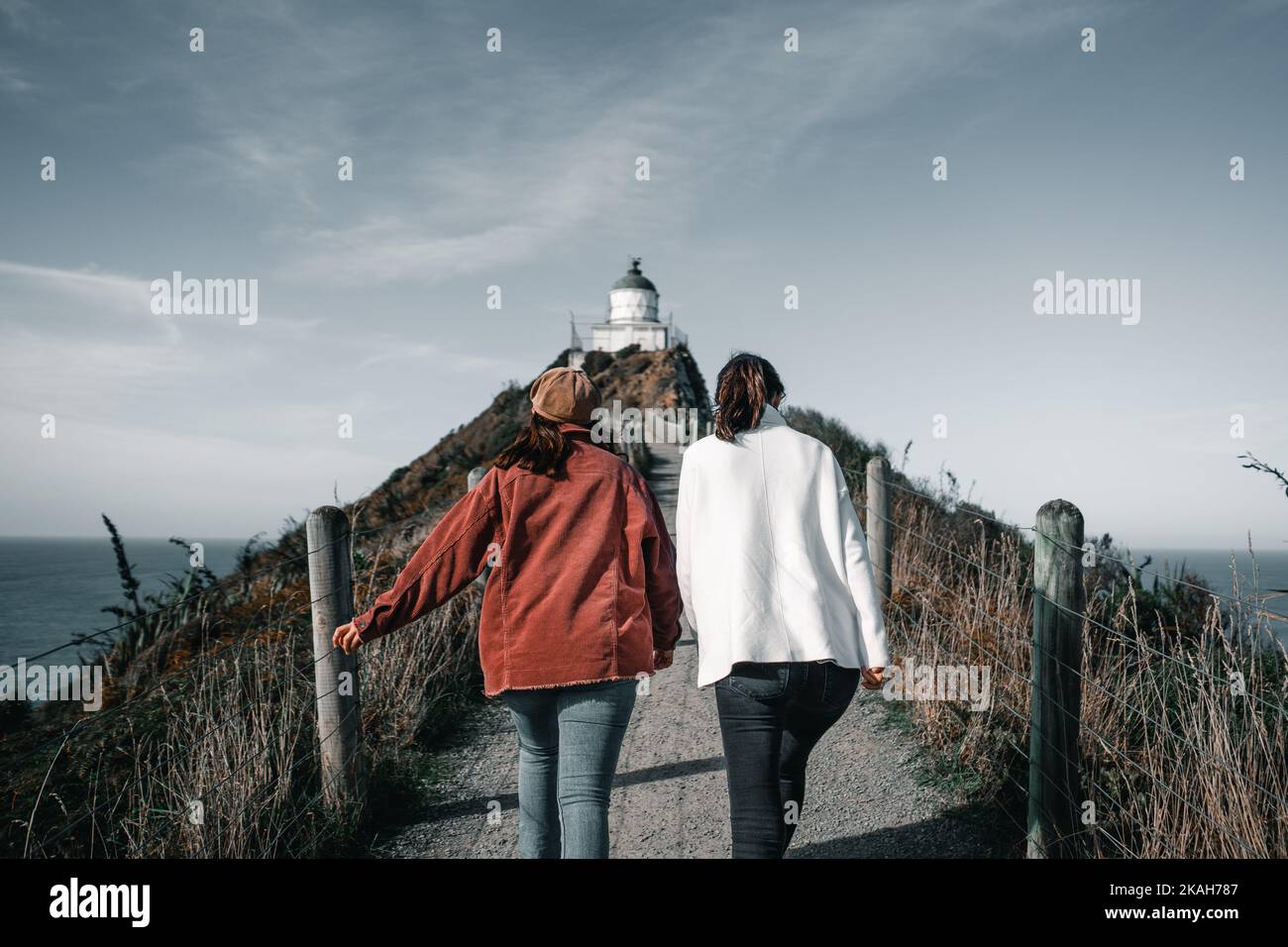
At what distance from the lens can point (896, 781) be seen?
4344 millimetres

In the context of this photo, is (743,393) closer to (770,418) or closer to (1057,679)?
(770,418)

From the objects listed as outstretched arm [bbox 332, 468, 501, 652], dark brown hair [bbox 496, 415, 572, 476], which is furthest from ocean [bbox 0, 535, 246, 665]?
dark brown hair [bbox 496, 415, 572, 476]

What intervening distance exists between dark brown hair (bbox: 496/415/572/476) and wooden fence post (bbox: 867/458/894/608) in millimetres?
4489

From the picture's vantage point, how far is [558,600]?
2586mm

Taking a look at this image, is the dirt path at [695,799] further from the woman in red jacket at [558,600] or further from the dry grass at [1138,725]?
the woman in red jacket at [558,600]

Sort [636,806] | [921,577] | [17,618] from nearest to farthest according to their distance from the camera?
[636,806] → [921,577] → [17,618]

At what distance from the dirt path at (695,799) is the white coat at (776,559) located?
5.15 feet

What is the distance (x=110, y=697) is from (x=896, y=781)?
239 inches

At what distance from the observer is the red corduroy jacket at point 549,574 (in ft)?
8.45

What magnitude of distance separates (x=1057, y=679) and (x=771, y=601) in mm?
1516

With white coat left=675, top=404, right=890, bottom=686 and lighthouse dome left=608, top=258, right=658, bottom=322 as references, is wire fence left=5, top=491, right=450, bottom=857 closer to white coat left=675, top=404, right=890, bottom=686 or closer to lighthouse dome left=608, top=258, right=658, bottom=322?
white coat left=675, top=404, right=890, bottom=686
